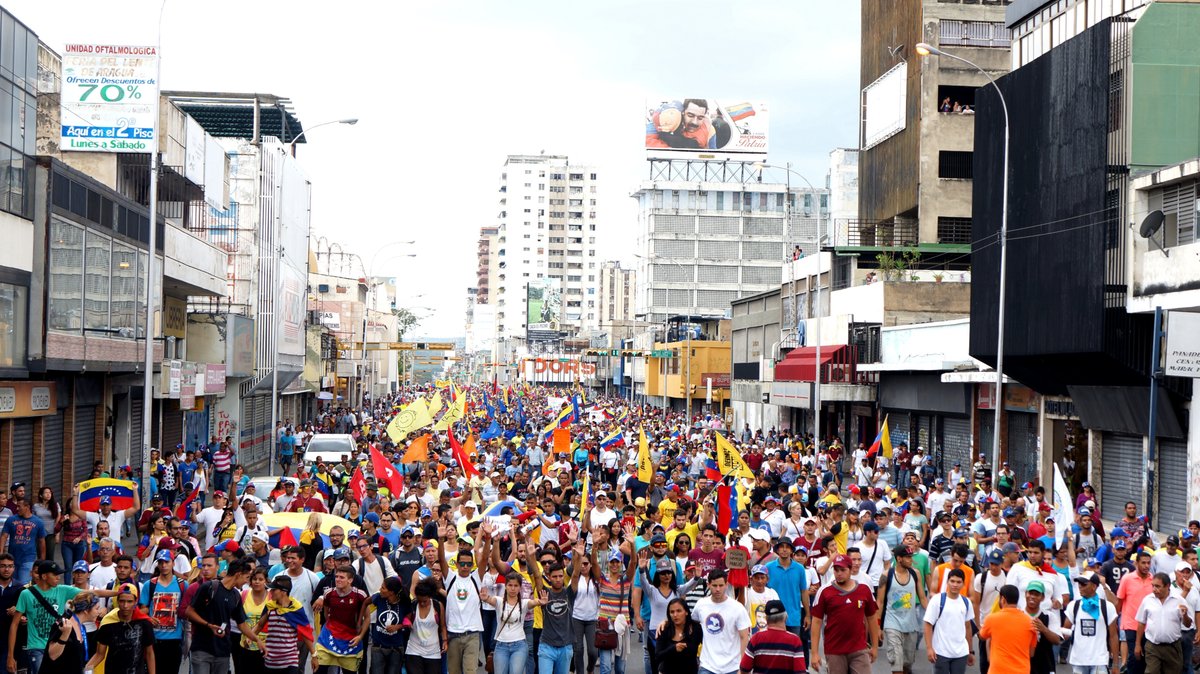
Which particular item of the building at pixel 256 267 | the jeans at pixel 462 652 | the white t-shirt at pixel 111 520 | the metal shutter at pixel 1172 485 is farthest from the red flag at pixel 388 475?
the building at pixel 256 267

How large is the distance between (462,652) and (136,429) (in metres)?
26.1

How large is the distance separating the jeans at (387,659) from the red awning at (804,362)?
36295 millimetres

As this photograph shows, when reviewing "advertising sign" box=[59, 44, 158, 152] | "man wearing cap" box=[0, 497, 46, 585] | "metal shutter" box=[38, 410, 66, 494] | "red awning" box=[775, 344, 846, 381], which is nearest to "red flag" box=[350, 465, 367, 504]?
"man wearing cap" box=[0, 497, 46, 585]

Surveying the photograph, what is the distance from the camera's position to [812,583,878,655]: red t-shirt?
10.7 meters

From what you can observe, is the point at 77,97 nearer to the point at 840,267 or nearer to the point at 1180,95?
the point at 1180,95

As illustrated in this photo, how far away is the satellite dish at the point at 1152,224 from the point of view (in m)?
26.3

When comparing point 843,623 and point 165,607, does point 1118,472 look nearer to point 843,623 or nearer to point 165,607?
point 843,623

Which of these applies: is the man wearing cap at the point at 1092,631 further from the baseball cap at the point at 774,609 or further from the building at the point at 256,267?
the building at the point at 256,267

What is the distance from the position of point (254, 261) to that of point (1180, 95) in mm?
33839

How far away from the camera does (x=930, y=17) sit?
5322 centimetres

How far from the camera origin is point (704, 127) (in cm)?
10969

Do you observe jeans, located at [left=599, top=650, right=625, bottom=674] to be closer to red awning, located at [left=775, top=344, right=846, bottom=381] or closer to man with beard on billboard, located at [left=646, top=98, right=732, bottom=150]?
red awning, located at [left=775, top=344, right=846, bottom=381]

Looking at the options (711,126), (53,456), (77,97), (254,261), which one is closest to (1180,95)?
(77,97)

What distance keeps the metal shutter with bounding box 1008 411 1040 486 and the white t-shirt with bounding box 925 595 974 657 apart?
24856 mm
